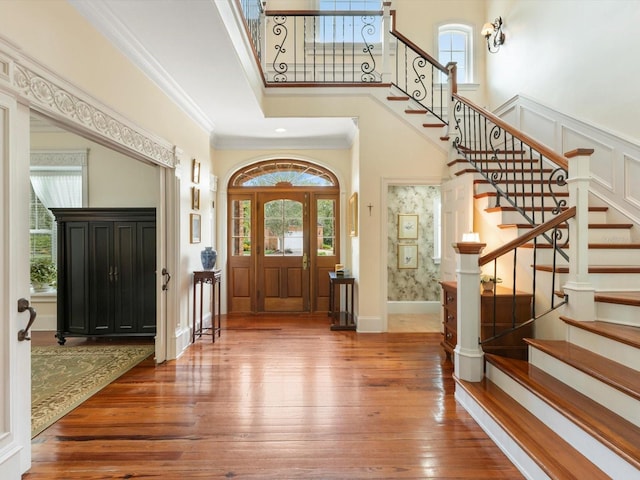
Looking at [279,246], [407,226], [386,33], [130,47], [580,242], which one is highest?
[386,33]

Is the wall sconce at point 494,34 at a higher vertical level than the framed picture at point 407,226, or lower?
higher

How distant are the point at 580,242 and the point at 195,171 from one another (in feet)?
13.9

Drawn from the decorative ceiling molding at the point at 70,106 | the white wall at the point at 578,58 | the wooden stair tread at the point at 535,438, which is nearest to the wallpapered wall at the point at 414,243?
the white wall at the point at 578,58

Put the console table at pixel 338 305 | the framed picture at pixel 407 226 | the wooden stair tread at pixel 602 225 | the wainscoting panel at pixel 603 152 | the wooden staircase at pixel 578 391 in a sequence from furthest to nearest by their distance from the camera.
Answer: the framed picture at pixel 407 226, the console table at pixel 338 305, the wainscoting panel at pixel 603 152, the wooden stair tread at pixel 602 225, the wooden staircase at pixel 578 391

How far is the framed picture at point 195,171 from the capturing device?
4.58m

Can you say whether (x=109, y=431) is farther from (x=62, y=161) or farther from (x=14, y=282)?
(x=62, y=161)

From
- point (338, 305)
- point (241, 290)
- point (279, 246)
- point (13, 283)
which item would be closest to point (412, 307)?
point (338, 305)

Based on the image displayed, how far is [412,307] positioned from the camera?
6.39 m

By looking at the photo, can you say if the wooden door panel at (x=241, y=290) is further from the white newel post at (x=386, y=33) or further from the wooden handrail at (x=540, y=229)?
the wooden handrail at (x=540, y=229)

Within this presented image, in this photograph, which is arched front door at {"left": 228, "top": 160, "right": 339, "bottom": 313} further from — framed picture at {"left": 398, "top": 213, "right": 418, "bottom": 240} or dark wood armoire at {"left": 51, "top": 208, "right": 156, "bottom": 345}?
dark wood armoire at {"left": 51, "top": 208, "right": 156, "bottom": 345}

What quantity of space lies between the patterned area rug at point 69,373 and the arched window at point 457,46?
6.61m

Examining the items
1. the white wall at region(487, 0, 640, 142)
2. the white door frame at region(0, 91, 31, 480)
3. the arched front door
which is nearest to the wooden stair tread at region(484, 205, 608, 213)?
the white wall at region(487, 0, 640, 142)

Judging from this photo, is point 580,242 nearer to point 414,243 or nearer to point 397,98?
point 397,98

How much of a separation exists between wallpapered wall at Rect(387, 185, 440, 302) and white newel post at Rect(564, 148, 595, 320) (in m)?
3.96
